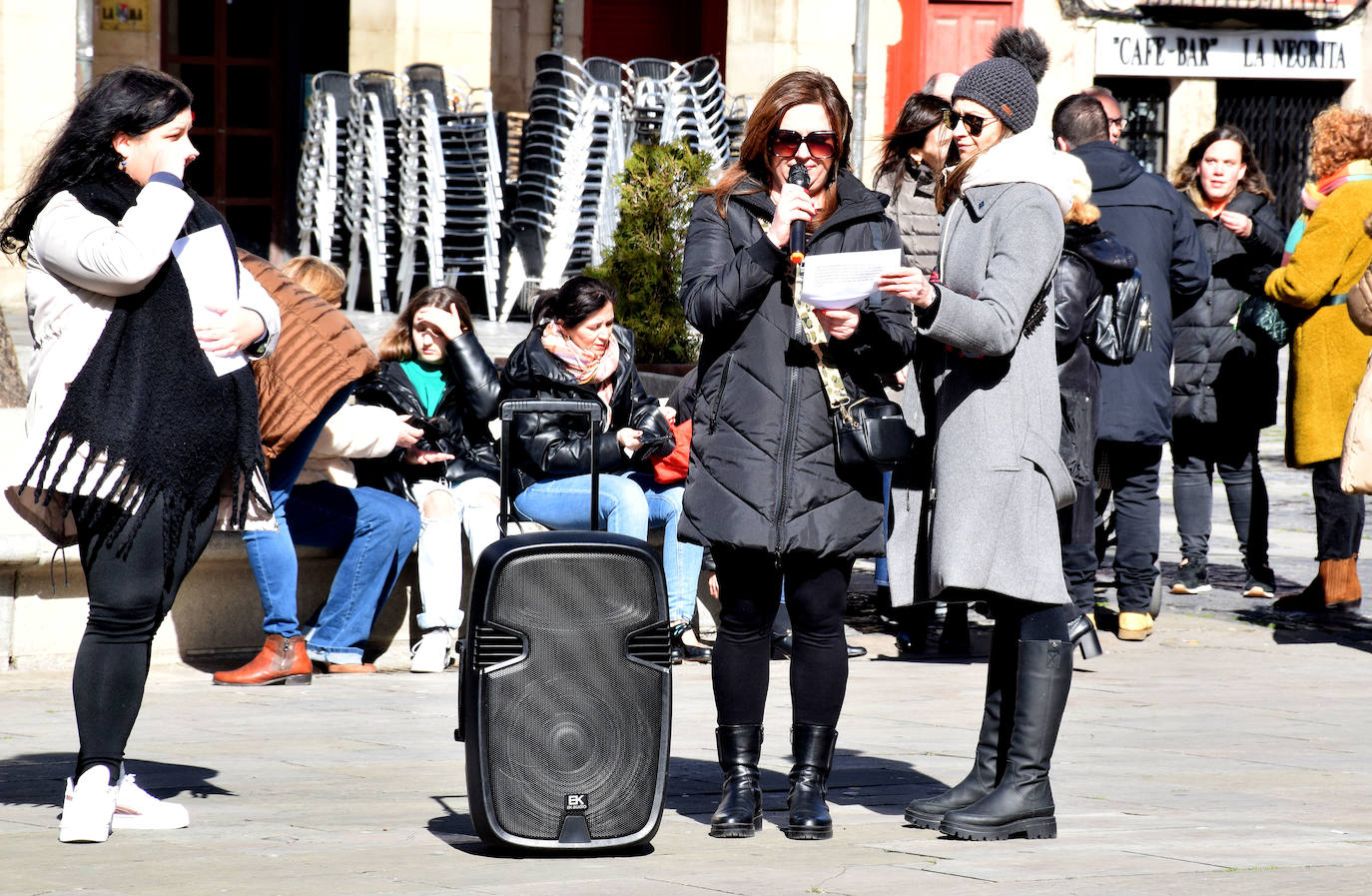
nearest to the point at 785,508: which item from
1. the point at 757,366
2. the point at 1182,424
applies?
the point at 757,366

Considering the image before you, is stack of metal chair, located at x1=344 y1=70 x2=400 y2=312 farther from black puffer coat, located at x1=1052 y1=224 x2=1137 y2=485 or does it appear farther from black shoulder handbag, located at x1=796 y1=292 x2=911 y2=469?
black shoulder handbag, located at x1=796 y1=292 x2=911 y2=469

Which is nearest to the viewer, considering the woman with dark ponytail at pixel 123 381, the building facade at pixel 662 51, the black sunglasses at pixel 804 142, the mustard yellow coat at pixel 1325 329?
the woman with dark ponytail at pixel 123 381

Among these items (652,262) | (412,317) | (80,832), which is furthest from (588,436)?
(80,832)

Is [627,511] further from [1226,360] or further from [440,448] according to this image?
[1226,360]

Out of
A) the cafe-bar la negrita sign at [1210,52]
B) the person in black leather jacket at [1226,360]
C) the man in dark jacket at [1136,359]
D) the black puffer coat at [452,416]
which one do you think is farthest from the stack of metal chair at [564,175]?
the cafe-bar la negrita sign at [1210,52]

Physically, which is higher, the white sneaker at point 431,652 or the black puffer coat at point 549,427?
the black puffer coat at point 549,427

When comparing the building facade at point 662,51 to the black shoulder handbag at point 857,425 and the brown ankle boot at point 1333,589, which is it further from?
the black shoulder handbag at point 857,425

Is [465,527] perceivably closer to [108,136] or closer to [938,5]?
[108,136]

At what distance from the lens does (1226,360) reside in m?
9.05

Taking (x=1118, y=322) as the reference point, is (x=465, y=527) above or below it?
below

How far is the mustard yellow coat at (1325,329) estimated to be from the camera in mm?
8203

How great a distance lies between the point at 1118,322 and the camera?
7594 mm

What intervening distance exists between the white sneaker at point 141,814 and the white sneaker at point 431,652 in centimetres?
263

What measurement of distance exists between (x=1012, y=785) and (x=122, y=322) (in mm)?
2345
